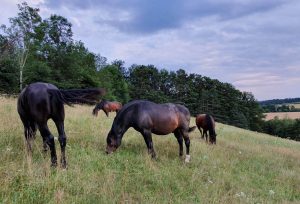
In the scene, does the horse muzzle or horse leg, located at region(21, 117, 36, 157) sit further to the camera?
the horse muzzle

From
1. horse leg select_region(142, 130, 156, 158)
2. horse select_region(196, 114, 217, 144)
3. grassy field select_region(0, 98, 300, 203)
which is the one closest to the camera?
grassy field select_region(0, 98, 300, 203)

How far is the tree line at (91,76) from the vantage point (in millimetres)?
40500

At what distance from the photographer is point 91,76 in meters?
60.1

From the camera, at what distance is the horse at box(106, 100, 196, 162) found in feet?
27.0

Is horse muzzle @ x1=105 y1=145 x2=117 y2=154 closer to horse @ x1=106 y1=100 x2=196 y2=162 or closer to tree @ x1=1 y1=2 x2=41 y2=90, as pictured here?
horse @ x1=106 y1=100 x2=196 y2=162

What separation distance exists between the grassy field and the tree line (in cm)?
2900

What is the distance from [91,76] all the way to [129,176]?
5525 centimetres

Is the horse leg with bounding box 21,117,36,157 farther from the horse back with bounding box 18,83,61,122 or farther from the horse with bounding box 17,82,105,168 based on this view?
the horse back with bounding box 18,83,61,122

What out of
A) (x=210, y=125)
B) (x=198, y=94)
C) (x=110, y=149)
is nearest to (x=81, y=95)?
(x=110, y=149)

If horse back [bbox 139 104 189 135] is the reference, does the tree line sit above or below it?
above

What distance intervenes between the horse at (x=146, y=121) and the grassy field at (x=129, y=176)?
355mm

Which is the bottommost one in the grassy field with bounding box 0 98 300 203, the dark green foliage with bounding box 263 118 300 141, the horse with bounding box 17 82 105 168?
the dark green foliage with bounding box 263 118 300 141

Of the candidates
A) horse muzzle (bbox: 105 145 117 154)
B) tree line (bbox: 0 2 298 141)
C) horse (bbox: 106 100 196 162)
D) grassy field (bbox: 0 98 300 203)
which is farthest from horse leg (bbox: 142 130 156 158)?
tree line (bbox: 0 2 298 141)

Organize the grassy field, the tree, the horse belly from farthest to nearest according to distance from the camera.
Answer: the tree
the horse belly
the grassy field
